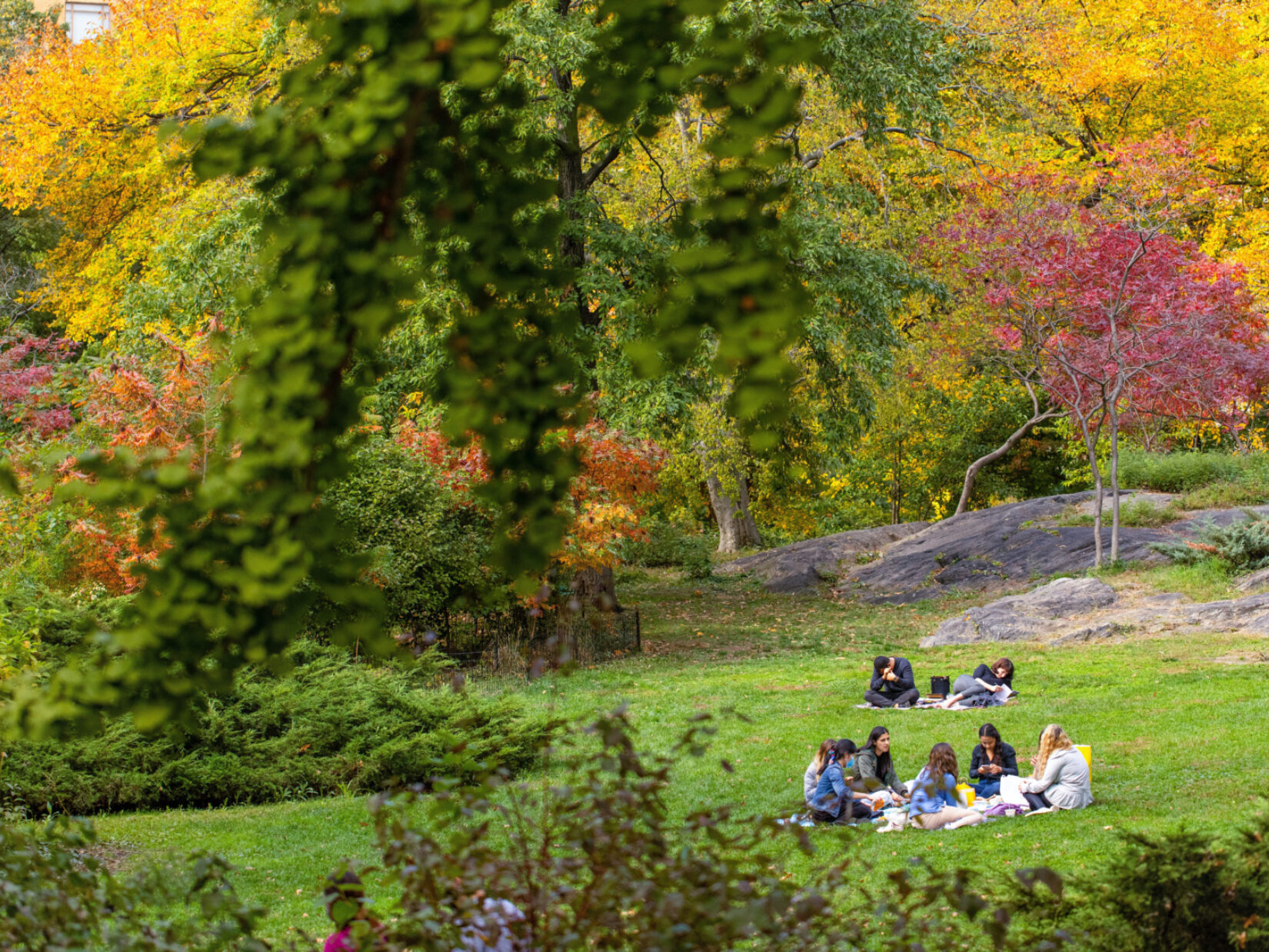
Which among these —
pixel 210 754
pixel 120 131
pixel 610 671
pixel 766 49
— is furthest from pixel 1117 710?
pixel 120 131

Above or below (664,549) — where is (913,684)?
below

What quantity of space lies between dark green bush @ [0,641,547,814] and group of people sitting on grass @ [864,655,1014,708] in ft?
11.2

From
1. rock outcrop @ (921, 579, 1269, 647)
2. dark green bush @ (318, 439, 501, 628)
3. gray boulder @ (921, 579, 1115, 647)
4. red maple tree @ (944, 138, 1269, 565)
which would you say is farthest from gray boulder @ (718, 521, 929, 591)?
dark green bush @ (318, 439, 501, 628)

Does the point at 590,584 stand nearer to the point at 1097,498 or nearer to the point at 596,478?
the point at 596,478

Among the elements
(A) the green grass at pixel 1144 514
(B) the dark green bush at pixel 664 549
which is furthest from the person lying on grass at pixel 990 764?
(B) the dark green bush at pixel 664 549

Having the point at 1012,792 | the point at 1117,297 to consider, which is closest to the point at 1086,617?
the point at 1117,297

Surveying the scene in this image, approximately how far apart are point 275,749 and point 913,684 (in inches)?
228

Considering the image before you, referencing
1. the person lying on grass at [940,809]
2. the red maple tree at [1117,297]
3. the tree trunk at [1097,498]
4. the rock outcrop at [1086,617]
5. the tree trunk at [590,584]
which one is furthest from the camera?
the red maple tree at [1117,297]

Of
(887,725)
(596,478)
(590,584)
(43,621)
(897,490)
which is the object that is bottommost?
(887,725)

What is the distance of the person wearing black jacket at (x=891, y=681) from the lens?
11.3 metres

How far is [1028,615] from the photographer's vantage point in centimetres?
1491

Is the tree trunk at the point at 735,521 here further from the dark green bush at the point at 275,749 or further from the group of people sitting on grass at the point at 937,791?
the group of people sitting on grass at the point at 937,791

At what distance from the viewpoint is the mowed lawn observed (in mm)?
7062

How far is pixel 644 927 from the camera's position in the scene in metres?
2.86
